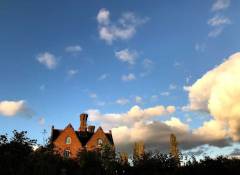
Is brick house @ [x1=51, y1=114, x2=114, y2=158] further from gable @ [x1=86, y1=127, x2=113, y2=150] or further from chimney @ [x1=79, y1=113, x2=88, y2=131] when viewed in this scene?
chimney @ [x1=79, y1=113, x2=88, y2=131]

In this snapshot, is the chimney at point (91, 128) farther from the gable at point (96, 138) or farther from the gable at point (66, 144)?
the gable at point (66, 144)

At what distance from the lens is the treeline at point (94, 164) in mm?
37769

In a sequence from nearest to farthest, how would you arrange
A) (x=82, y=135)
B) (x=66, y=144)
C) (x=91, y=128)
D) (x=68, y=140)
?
(x=66, y=144), (x=68, y=140), (x=82, y=135), (x=91, y=128)

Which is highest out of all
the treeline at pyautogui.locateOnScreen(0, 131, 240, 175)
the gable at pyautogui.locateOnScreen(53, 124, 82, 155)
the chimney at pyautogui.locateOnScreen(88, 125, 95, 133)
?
the chimney at pyautogui.locateOnScreen(88, 125, 95, 133)

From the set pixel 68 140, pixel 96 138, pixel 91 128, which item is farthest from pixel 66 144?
pixel 91 128

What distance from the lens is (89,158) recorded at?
50.7 meters

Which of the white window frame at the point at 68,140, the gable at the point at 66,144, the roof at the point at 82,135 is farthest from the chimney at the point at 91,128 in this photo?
the white window frame at the point at 68,140

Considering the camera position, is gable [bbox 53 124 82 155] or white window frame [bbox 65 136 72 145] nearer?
gable [bbox 53 124 82 155]

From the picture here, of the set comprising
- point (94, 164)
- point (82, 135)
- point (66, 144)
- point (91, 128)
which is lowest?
point (94, 164)

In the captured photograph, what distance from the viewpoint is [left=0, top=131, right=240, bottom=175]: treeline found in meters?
37.8

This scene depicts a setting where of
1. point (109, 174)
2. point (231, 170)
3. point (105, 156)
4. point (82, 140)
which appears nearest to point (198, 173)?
point (231, 170)

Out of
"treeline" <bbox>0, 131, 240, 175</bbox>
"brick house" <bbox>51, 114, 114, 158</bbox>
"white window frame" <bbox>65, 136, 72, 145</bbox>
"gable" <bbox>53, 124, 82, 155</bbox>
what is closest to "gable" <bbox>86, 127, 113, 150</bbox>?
"brick house" <bbox>51, 114, 114, 158</bbox>

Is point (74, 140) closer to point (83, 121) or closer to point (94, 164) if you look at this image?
point (83, 121)

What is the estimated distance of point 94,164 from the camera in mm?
49938
